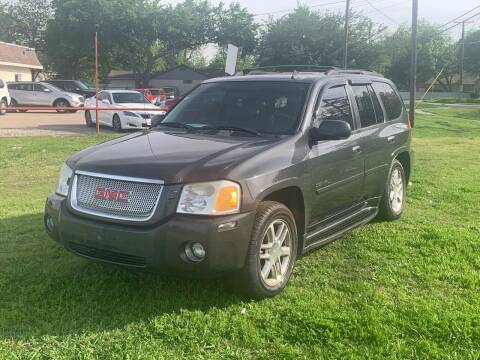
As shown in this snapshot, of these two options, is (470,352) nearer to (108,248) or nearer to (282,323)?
(282,323)

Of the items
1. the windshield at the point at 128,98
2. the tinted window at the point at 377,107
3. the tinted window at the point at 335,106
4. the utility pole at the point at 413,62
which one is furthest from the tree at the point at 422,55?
the tinted window at the point at 335,106

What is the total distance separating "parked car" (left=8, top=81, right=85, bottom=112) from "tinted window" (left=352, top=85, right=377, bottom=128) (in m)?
25.9

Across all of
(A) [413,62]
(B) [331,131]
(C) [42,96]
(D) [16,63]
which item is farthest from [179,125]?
(D) [16,63]

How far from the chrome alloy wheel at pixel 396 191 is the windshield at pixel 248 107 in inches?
76.2

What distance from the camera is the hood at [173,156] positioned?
12.5 feet

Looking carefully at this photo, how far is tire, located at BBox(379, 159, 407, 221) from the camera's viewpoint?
6160mm

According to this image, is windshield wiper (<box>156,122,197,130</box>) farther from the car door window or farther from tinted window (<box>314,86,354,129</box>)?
the car door window

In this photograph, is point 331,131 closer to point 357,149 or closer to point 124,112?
point 357,149

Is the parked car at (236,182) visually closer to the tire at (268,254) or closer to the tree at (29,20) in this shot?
the tire at (268,254)

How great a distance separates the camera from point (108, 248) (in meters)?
3.87

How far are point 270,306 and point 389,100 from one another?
135 inches

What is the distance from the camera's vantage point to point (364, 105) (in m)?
5.81

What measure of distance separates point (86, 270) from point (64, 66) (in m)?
59.8

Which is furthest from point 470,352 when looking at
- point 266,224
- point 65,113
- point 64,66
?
point 64,66
